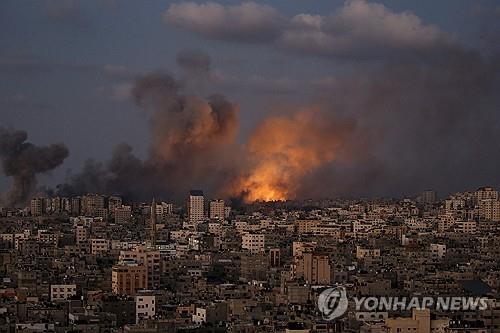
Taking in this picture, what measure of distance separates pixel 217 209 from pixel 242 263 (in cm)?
1329

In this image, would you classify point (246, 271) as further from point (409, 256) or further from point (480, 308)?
point (480, 308)

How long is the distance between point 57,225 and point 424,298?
16.1m

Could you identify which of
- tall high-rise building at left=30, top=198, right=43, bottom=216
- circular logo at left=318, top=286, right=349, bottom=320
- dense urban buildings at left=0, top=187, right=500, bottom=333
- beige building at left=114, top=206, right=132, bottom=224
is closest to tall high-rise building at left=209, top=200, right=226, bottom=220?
dense urban buildings at left=0, top=187, right=500, bottom=333

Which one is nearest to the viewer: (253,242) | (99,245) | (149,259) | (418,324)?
(418,324)

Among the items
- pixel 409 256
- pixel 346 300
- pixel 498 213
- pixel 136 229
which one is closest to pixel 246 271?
pixel 409 256

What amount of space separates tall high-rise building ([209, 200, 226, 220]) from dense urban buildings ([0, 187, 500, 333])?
0.04 metres

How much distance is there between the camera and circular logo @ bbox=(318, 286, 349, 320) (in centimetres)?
1030

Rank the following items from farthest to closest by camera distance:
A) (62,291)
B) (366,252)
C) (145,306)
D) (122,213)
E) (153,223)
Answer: (122,213)
(153,223)
(366,252)
(62,291)
(145,306)

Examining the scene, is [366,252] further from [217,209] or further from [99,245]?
[217,209]

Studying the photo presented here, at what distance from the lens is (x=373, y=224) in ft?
86.0

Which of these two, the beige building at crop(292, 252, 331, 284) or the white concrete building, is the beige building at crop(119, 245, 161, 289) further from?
the white concrete building

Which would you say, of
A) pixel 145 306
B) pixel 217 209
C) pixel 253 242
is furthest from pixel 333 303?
pixel 217 209

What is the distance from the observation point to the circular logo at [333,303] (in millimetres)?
10305

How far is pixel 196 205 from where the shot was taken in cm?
3091
